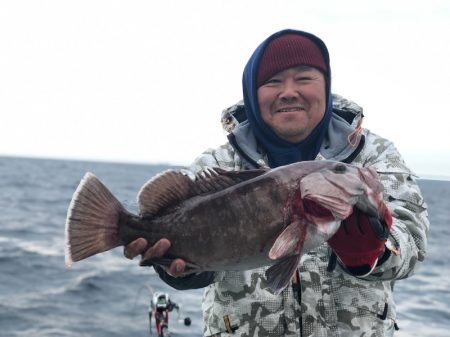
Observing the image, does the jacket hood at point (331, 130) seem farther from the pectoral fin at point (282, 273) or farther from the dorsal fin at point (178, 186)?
the pectoral fin at point (282, 273)

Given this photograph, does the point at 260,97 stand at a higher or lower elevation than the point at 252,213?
higher

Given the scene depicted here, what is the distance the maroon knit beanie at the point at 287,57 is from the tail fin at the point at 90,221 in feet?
5.54

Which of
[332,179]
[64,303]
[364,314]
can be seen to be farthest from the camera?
[64,303]

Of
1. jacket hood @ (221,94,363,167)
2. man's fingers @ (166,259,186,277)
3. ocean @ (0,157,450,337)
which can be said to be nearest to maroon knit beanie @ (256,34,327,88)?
Answer: jacket hood @ (221,94,363,167)

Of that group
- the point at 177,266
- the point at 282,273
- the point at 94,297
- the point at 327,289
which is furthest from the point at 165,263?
the point at 94,297

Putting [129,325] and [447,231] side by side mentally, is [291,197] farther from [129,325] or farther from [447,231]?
[447,231]

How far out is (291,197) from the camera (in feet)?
10.3

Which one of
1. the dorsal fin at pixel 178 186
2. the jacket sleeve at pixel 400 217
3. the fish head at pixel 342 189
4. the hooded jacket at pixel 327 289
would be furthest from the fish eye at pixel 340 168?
the hooded jacket at pixel 327 289

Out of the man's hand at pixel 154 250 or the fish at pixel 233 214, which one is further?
the man's hand at pixel 154 250

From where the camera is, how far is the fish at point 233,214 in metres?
A: 3.05

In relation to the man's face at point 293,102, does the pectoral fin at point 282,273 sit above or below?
below

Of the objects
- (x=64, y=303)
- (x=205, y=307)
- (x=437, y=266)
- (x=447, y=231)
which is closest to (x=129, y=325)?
(x=64, y=303)

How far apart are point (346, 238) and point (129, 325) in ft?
32.9

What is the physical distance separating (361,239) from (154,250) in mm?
1208
